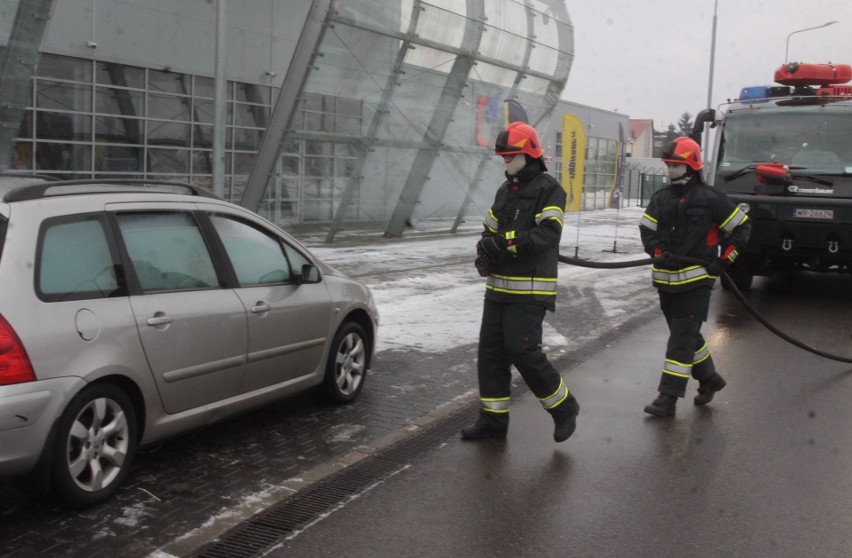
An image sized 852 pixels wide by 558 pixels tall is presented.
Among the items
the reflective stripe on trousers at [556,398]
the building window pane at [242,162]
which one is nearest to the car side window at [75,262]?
the reflective stripe on trousers at [556,398]

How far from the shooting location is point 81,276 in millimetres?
4270

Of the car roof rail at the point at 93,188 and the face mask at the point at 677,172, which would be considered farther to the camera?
the face mask at the point at 677,172

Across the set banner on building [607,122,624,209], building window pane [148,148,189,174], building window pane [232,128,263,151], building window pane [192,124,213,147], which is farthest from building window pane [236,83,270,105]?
banner on building [607,122,624,209]

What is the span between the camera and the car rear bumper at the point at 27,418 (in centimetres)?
376

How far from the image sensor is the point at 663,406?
20.3 feet

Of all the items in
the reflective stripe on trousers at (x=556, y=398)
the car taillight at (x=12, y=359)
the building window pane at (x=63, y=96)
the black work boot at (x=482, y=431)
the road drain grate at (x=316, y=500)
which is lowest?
the road drain grate at (x=316, y=500)

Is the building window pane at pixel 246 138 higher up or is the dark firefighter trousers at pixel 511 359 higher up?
the building window pane at pixel 246 138

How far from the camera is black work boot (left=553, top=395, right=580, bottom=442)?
5.36 meters

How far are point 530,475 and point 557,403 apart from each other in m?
0.60

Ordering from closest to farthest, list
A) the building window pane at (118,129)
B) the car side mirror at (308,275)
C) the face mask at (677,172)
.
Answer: the car side mirror at (308,275), the face mask at (677,172), the building window pane at (118,129)

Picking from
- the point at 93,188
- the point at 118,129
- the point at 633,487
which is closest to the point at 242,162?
the point at 118,129

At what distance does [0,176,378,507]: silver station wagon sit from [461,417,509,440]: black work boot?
1.12 metres

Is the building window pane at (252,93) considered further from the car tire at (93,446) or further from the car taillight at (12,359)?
the car taillight at (12,359)

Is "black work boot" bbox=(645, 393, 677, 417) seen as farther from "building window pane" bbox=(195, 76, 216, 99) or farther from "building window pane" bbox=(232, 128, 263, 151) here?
"building window pane" bbox=(232, 128, 263, 151)
